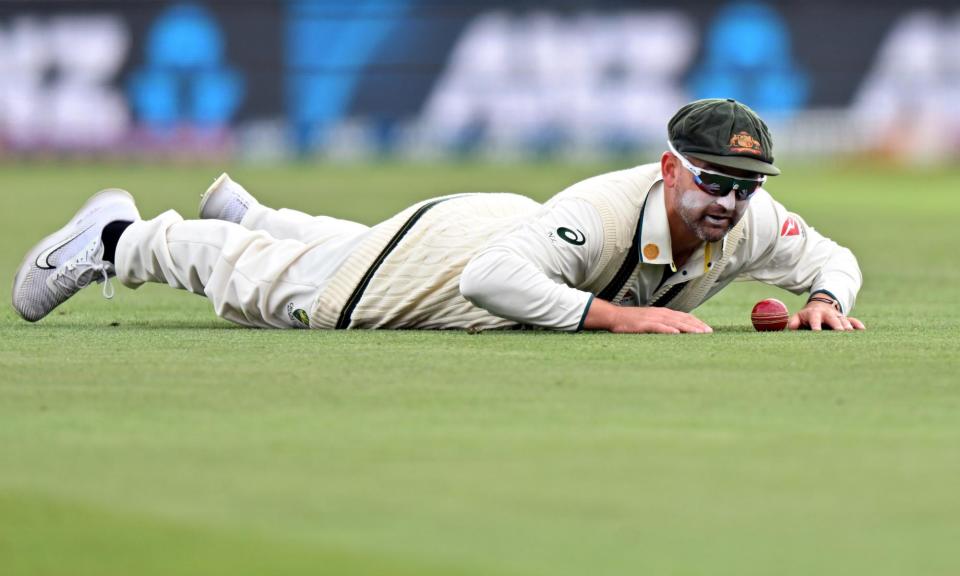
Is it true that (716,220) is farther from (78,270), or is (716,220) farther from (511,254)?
(78,270)

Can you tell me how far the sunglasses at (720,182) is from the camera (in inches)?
222

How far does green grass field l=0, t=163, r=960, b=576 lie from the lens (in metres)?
3.08

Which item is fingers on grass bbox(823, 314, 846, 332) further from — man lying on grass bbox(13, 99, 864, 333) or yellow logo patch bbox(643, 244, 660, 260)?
yellow logo patch bbox(643, 244, 660, 260)

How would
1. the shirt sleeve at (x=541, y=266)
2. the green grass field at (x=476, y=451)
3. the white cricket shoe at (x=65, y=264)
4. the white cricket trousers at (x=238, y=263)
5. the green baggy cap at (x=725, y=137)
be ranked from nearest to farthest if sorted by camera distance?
the green grass field at (x=476, y=451), the green baggy cap at (x=725, y=137), the shirt sleeve at (x=541, y=266), the white cricket trousers at (x=238, y=263), the white cricket shoe at (x=65, y=264)

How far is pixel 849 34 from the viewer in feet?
107

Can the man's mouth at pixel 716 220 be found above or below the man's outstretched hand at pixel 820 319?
above

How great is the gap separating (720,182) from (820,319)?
84 cm

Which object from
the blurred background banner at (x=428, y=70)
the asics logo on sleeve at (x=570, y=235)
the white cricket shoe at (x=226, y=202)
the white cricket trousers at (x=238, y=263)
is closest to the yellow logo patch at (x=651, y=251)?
the asics logo on sleeve at (x=570, y=235)

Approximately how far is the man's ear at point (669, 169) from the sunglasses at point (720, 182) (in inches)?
2.1

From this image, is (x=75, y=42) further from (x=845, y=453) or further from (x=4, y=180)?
(x=845, y=453)

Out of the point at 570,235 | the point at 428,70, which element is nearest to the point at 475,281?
the point at 570,235

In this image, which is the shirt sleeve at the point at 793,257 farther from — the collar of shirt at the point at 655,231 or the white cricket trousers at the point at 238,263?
the white cricket trousers at the point at 238,263

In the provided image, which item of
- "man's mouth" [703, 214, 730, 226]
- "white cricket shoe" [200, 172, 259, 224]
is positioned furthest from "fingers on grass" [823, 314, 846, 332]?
"white cricket shoe" [200, 172, 259, 224]

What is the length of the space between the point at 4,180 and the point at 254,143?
825 centimetres
